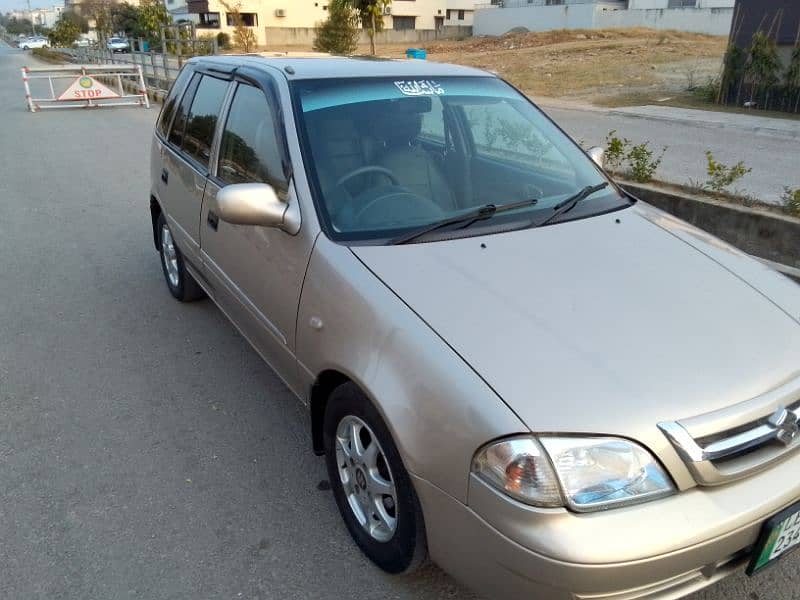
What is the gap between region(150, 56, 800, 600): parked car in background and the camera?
1759mm

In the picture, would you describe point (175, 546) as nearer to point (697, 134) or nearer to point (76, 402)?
point (76, 402)

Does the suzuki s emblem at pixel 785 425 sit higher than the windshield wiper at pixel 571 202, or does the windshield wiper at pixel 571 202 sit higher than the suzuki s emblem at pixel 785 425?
the windshield wiper at pixel 571 202

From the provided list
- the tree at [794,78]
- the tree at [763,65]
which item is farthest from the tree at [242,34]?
the tree at [794,78]

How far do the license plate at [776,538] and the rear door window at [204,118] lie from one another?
126 inches

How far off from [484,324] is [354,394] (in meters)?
0.55

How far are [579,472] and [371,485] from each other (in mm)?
847

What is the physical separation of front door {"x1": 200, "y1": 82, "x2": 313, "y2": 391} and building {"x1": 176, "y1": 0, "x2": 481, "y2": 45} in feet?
197

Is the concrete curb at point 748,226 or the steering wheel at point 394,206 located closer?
the steering wheel at point 394,206

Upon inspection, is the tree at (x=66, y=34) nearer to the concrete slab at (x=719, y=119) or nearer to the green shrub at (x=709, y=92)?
the green shrub at (x=709, y=92)

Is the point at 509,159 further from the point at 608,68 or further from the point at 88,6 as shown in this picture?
the point at 88,6

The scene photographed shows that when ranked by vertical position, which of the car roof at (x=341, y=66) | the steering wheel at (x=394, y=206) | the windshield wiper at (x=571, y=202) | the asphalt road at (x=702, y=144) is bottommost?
the asphalt road at (x=702, y=144)

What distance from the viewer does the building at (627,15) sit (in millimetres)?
46219

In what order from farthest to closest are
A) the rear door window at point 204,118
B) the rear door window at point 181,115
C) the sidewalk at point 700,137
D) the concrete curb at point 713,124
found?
1. the concrete curb at point 713,124
2. the sidewalk at point 700,137
3. the rear door window at point 181,115
4. the rear door window at point 204,118

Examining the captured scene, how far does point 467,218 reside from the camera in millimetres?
2721
